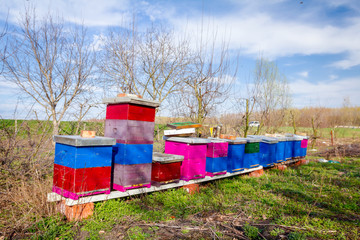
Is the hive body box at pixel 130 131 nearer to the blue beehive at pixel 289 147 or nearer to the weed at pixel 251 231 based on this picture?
the weed at pixel 251 231

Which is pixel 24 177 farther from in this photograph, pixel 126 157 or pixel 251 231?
pixel 251 231

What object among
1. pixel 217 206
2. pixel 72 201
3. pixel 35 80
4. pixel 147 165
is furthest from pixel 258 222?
pixel 35 80

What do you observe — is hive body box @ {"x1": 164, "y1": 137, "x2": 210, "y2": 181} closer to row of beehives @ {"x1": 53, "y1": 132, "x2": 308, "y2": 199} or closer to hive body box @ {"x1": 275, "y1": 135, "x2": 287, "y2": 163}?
row of beehives @ {"x1": 53, "y1": 132, "x2": 308, "y2": 199}

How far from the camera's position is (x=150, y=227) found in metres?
3.14

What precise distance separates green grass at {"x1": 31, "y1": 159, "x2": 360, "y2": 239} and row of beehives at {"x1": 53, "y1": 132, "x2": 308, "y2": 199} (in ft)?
1.12

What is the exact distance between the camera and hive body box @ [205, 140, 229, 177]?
16.8 ft

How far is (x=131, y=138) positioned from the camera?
11.9 ft

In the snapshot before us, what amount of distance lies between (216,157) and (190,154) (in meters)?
0.81

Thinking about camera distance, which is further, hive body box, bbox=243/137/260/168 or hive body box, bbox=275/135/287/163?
hive body box, bbox=275/135/287/163

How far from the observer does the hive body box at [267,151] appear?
6863 millimetres

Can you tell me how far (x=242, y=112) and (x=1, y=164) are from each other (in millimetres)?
9637

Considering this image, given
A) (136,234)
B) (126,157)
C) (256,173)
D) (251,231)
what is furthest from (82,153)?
(256,173)

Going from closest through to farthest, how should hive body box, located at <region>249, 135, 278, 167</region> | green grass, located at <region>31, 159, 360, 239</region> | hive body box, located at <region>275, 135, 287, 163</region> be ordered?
green grass, located at <region>31, 159, 360, 239</region>, hive body box, located at <region>249, 135, 278, 167</region>, hive body box, located at <region>275, 135, 287, 163</region>

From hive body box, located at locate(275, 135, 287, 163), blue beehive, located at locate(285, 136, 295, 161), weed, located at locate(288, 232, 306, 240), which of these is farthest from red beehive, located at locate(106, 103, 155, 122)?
blue beehive, located at locate(285, 136, 295, 161)
